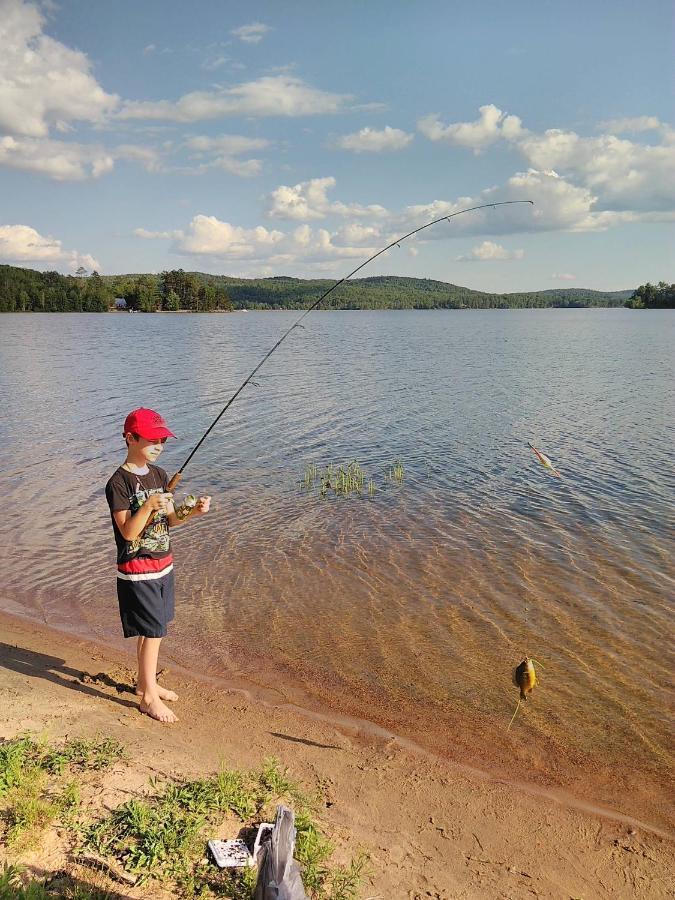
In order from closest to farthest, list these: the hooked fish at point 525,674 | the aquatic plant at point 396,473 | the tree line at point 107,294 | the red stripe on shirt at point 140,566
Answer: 1. the red stripe on shirt at point 140,566
2. the hooked fish at point 525,674
3. the aquatic plant at point 396,473
4. the tree line at point 107,294

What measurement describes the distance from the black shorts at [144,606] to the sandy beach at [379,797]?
718 millimetres

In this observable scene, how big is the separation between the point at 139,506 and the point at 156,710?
5.62 ft

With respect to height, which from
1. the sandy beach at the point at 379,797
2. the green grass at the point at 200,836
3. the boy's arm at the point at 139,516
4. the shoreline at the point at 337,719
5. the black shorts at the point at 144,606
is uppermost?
the boy's arm at the point at 139,516

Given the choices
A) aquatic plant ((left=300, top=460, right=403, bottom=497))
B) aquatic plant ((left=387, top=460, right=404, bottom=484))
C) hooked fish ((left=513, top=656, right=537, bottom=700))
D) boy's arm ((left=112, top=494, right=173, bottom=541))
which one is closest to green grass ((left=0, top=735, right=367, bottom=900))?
boy's arm ((left=112, top=494, right=173, bottom=541))

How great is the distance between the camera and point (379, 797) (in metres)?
4.55

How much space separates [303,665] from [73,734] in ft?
7.93

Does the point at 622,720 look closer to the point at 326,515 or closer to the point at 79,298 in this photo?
the point at 326,515

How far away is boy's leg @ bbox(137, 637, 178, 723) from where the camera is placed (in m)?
5.27

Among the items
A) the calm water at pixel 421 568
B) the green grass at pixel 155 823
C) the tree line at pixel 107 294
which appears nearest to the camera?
the green grass at pixel 155 823

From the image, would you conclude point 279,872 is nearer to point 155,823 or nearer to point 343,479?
point 155,823

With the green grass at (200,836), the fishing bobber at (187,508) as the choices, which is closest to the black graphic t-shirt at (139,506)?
the fishing bobber at (187,508)

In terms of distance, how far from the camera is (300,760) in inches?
195

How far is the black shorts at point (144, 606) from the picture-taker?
503 cm

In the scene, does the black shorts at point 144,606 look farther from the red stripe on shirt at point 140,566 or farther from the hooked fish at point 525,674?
the hooked fish at point 525,674
